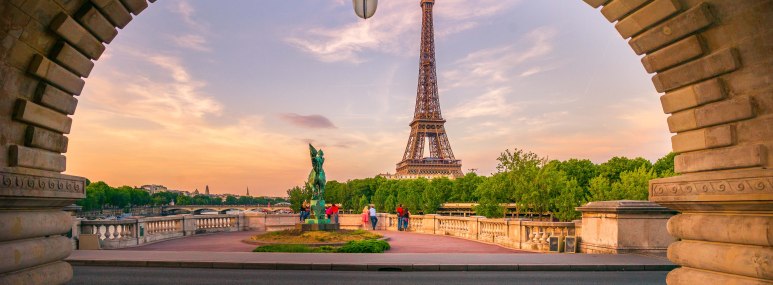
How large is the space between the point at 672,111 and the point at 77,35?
8.06m

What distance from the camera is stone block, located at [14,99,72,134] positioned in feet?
25.0

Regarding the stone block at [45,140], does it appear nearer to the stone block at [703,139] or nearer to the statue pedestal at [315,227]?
the stone block at [703,139]

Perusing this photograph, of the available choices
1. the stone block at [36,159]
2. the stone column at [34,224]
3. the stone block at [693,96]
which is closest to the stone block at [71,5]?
the stone block at [36,159]

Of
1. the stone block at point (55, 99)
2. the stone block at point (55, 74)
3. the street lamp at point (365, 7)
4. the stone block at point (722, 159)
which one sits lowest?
the stone block at point (722, 159)

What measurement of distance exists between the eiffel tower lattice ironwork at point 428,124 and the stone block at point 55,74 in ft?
427

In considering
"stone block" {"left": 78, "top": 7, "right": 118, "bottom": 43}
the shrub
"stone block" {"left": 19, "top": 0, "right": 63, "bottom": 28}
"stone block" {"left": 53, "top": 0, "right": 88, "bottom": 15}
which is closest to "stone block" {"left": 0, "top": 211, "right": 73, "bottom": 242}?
"stone block" {"left": 19, "top": 0, "right": 63, "bottom": 28}

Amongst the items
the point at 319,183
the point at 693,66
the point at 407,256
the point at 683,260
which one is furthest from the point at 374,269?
the point at 319,183

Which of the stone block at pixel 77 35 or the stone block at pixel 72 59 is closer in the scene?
the stone block at pixel 77 35

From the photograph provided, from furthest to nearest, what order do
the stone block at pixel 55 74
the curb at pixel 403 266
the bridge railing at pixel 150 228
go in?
the bridge railing at pixel 150 228
the curb at pixel 403 266
the stone block at pixel 55 74

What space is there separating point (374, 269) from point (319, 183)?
15650 millimetres

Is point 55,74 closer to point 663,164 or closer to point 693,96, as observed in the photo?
point 693,96

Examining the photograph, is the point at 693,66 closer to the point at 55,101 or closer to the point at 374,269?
the point at 55,101

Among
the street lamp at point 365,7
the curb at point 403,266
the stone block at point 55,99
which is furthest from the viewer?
the curb at point 403,266

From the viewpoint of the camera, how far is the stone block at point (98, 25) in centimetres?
803
